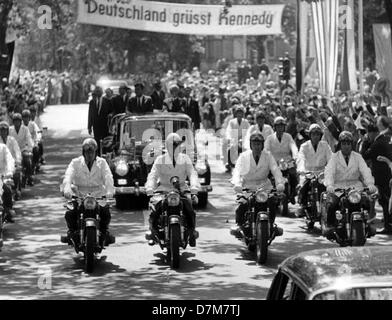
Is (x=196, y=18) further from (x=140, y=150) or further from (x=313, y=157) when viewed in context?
(x=313, y=157)

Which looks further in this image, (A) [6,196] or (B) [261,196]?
(A) [6,196]

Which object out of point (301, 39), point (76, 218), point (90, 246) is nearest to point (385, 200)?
point (76, 218)

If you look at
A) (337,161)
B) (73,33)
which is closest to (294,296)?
(337,161)

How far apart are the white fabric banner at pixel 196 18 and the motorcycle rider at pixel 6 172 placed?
56.8 feet

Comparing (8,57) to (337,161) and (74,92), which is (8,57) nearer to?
(337,161)

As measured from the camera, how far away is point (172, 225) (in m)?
13.1

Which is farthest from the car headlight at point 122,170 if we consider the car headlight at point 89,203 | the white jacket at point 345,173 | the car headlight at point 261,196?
the car headlight at point 89,203

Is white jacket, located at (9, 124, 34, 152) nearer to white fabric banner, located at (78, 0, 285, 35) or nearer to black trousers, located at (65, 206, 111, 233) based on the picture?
black trousers, located at (65, 206, 111, 233)

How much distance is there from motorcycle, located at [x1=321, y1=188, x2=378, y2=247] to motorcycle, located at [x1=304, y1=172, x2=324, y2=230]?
2050 millimetres

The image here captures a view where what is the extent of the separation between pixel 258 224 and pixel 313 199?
3.14 m

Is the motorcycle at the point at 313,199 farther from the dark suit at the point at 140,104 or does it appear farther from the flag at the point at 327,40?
the flag at the point at 327,40

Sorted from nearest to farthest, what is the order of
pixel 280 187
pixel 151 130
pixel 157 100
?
pixel 280 187
pixel 151 130
pixel 157 100

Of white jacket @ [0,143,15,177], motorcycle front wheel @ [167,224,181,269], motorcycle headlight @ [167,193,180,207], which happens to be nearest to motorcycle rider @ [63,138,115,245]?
motorcycle headlight @ [167,193,180,207]

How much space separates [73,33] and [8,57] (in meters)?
23.4
